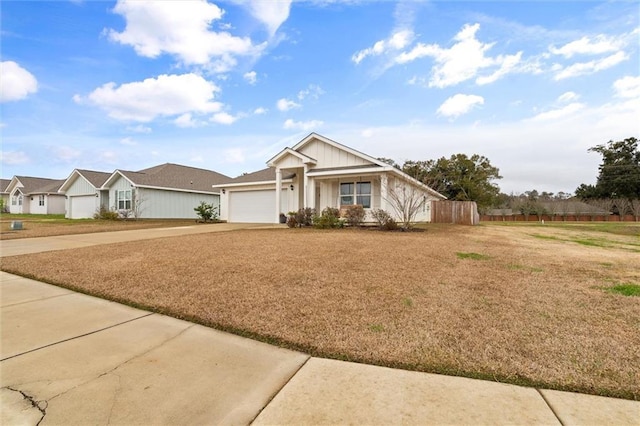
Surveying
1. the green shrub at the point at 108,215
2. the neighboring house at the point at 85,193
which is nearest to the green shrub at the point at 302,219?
the green shrub at the point at 108,215

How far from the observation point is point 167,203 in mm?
24469

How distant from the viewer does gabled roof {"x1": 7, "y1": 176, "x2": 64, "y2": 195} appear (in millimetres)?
37703

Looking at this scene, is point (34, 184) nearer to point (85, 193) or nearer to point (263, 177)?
point (85, 193)

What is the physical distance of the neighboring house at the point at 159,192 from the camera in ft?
75.2

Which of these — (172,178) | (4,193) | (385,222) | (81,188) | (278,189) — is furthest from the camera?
(4,193)

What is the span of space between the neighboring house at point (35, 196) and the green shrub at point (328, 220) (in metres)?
37.6

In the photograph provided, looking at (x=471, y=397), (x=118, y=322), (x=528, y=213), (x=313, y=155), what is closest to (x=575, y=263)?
(x=471, y=397)

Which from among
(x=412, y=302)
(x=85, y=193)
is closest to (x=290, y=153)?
(x=412, y=302)

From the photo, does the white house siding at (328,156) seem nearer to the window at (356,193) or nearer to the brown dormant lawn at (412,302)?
the window at (356,193)

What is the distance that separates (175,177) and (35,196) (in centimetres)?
2618

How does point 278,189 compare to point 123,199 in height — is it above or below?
above

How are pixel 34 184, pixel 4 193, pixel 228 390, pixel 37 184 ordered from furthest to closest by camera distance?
pixel 4 193, pixel 37 184, pixel 34 184, pixel 228 390

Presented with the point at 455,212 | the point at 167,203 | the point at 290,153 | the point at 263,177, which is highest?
the point at 290,153

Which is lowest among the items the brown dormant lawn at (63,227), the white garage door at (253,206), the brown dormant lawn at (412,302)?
the brown dormant lawn at (412,302)
